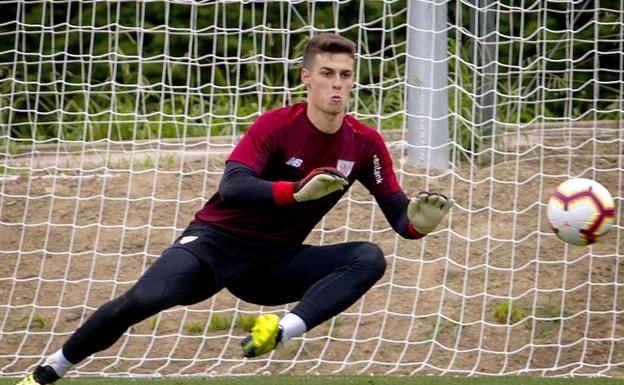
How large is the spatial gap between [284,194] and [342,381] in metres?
1.63

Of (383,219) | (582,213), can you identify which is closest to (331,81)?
(582,213)

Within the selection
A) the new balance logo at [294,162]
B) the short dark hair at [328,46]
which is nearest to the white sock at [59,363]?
the new balance logo at [294,162]

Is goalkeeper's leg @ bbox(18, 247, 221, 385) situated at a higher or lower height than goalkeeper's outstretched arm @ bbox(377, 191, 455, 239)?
lower

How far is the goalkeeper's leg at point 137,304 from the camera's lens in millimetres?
5145

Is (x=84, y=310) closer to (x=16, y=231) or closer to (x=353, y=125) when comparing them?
(x=16, y=231)

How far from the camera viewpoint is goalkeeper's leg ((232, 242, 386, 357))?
16.0 feet

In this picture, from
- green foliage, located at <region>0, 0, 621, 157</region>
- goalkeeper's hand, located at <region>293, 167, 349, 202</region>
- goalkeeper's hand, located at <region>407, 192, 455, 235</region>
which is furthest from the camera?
green foliage, located at <region>0, 0, 621, 157</region>

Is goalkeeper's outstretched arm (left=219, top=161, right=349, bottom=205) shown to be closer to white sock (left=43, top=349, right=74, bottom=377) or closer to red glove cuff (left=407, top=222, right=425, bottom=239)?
red glove cuff (left=407, top=222, right=425, bottom=239)

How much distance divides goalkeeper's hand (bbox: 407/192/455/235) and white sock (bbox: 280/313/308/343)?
681mm

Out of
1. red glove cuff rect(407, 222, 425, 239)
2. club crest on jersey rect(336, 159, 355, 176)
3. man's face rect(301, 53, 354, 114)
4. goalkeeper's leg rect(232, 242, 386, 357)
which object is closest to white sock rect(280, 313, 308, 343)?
goalkeeper's leg rect(232, 242, 386, 357)

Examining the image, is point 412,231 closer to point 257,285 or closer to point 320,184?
point 320,184

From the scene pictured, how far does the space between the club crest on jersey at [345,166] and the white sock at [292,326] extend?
0.80 m

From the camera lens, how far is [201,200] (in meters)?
8.58

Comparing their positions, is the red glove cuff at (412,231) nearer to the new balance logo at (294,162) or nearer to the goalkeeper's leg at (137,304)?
the new balance logo at (294,162)
